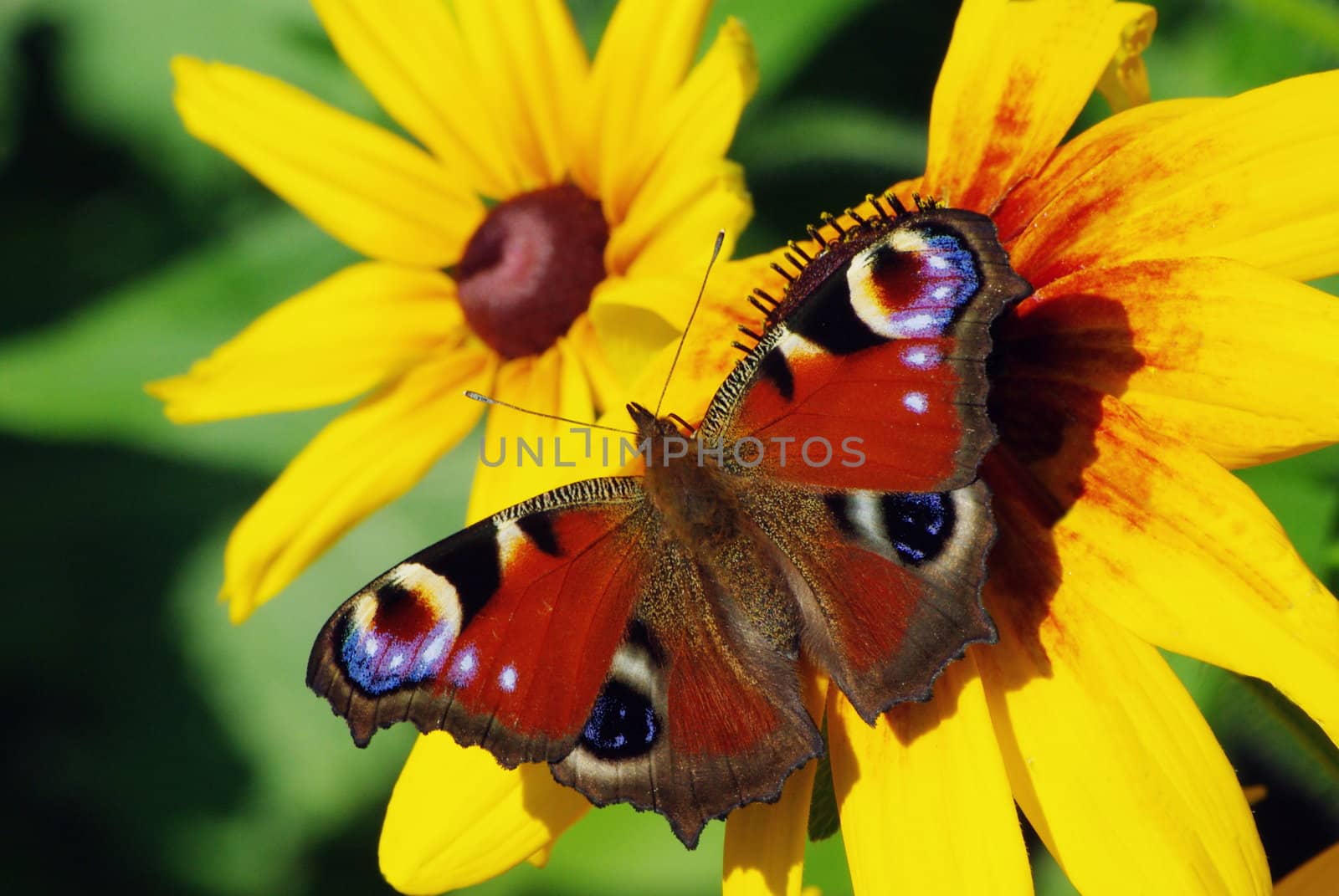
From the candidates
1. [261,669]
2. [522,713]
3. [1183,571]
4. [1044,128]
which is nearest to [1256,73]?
[1044,128]

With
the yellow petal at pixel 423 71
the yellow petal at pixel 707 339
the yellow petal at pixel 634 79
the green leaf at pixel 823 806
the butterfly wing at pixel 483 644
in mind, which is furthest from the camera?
the yellow petal at pixel 423 71

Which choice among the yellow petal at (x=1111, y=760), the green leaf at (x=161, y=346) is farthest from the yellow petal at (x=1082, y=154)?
the green leaf at (x=161, y=346)

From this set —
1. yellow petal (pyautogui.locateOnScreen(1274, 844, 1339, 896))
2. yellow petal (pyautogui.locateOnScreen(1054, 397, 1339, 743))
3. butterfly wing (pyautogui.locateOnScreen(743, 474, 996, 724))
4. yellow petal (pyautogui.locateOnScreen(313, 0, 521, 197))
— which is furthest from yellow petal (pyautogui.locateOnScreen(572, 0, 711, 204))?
yellow petal (pyautogui.locateOnScreen(1274, 844, 1339, 896))

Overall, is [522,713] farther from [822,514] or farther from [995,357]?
[995,357]

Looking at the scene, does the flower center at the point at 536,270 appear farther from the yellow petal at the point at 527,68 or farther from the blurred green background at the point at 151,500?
the blurred green background at the point at 151,500

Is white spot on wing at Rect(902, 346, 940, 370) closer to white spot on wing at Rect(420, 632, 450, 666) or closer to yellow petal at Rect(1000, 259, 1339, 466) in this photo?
yellow petal at Rect(1000, 259, 1339, 466)

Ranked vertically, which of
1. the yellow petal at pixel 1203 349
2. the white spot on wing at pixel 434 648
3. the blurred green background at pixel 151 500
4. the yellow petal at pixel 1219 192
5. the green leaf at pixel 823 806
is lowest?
the blurred green background at pixel 151 500

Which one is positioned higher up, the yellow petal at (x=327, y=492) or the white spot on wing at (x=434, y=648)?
the white spot on wing at (x=434, y=648)
